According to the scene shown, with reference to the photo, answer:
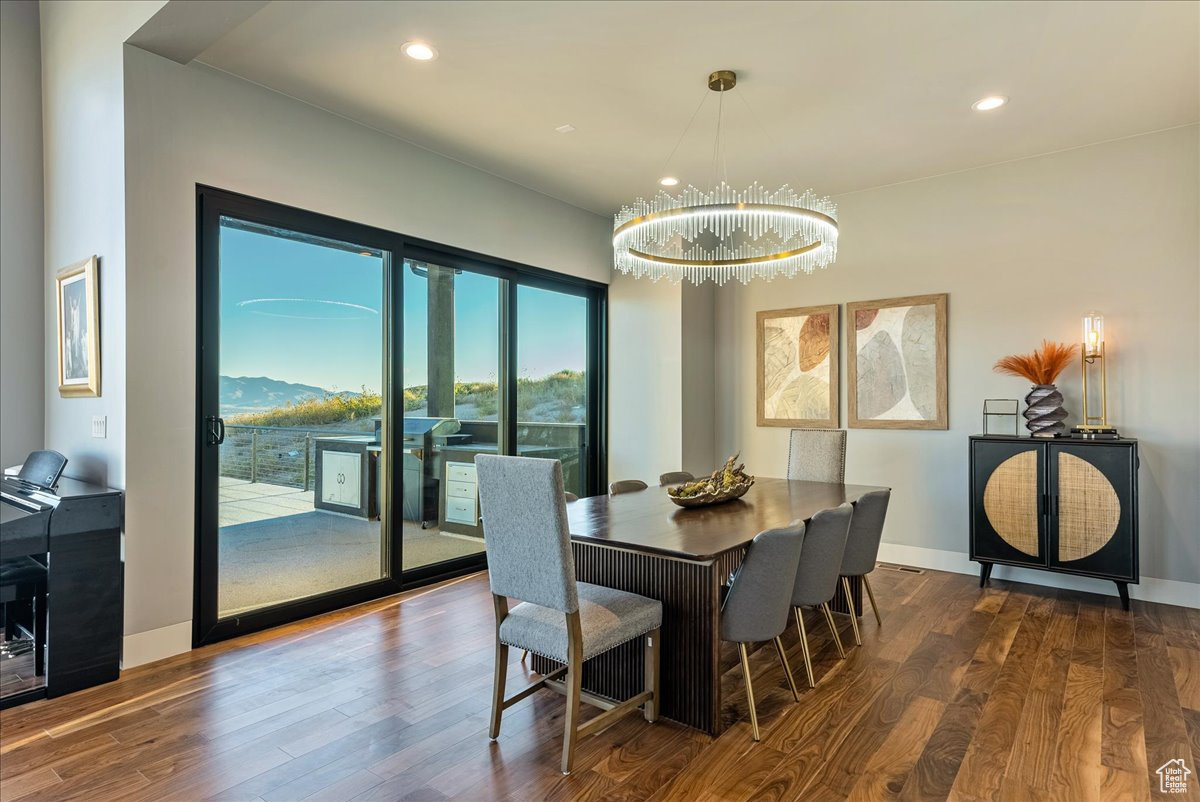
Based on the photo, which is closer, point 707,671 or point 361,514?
point 707,671

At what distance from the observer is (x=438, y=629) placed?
3.55 metres

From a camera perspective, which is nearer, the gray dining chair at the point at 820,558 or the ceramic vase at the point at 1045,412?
the gray dining chair at the point at 820,558

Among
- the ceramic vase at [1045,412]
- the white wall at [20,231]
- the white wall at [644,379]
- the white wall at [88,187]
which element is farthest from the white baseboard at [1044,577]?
the white wall at [20,231]

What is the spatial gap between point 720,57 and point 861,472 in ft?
11.5

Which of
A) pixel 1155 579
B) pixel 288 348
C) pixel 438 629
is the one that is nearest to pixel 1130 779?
pixel 1155 579

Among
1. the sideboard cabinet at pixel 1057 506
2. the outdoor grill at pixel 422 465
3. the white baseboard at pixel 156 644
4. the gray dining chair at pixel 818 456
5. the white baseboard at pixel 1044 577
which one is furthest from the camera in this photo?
the outdoor grill at pixel 422 465

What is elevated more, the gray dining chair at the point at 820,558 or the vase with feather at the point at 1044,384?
the vase with feather at the point at 1044,384

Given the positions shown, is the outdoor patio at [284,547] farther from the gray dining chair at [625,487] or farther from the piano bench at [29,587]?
the gray dining chair at [625,487]

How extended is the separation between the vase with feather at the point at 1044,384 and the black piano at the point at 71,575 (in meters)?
5.23

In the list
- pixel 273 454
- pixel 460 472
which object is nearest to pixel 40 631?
pixel 273 454

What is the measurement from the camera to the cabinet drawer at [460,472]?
4.70 meters

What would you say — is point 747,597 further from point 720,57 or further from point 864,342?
point 864,342

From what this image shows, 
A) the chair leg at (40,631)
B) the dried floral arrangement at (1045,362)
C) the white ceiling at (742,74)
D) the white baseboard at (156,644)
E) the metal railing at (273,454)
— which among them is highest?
the white ceiling at (742,74)

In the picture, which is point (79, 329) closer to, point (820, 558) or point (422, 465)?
point (422, 465)
